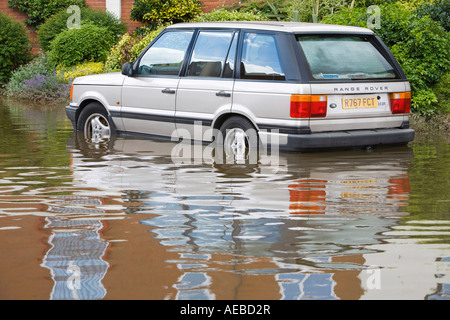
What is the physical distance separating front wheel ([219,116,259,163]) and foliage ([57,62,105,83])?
9906mm

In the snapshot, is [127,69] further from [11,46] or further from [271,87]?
[11,46]

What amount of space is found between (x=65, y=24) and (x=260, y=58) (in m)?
14.1

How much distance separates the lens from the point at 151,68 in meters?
11.7

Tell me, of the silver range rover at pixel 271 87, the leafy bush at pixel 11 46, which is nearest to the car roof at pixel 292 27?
the silver range rover at pixel 271 87

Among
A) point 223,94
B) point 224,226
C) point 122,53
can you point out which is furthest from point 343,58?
point 122,53

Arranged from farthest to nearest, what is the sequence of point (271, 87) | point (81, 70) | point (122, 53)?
point (81, 70) < point (122, 53) < point (271, 87)

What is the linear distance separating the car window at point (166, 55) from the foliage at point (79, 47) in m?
9.96

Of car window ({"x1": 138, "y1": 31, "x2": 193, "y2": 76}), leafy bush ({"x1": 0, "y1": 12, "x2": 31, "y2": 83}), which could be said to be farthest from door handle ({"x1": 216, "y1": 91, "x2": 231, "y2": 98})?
leafy bush ({"x1": 0, "y1": 12, "x2": 31, "y2": 83})

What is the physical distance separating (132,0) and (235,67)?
629 inches

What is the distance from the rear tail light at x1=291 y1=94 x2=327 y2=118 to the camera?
9.78 metres

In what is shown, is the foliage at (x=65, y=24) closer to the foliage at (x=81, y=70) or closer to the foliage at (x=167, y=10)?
the foliage at (x=167, y=10)

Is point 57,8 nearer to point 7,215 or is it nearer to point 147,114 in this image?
point 147,114

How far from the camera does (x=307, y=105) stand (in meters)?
9.80
